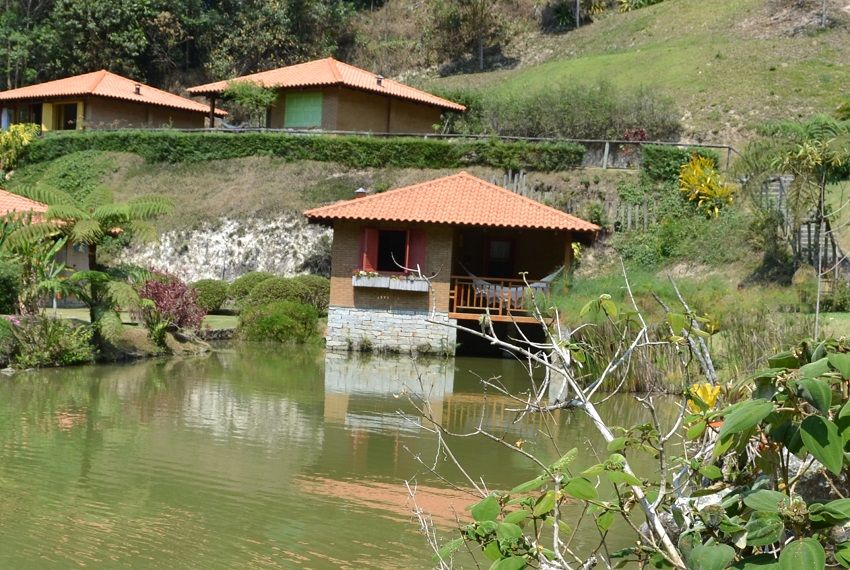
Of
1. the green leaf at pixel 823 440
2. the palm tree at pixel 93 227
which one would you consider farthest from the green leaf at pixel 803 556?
the palm tree at pixel 93 227

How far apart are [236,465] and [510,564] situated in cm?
955

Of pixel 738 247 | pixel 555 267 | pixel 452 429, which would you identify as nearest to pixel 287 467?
pixel 452 429

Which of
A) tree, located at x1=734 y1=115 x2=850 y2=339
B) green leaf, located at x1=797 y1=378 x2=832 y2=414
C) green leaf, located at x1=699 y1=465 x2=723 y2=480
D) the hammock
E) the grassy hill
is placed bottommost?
green leaf, located at x1=699 y1=465 x2=723 y2=480

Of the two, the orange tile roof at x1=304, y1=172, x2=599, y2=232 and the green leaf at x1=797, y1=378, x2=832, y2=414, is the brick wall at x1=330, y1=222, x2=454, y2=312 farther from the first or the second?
the green leaf at x1=797, y1=378, x2=832, y2=414

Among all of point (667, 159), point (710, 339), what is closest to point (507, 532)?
point (710, 339)

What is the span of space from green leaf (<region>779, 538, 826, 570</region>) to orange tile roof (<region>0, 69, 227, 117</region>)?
151 ft

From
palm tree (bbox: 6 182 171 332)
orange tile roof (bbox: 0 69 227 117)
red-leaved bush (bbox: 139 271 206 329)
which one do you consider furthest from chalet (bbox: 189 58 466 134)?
palm tree (bbox: 6 182 171 332)

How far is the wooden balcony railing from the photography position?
27.0 metres

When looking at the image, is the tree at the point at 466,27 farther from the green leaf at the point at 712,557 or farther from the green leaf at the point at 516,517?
the green leaf at the point at 712,557

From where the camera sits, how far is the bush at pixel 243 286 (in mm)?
31812

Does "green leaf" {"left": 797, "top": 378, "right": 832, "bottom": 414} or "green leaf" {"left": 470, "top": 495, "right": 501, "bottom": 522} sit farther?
"green leaf" {"left": 470, "top": 495, "right": 501, "bottom": 522}

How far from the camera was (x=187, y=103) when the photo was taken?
49375 millimetres

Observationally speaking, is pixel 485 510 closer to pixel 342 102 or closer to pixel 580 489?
pixel 580 489

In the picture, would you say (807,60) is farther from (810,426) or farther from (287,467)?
(810,426)
